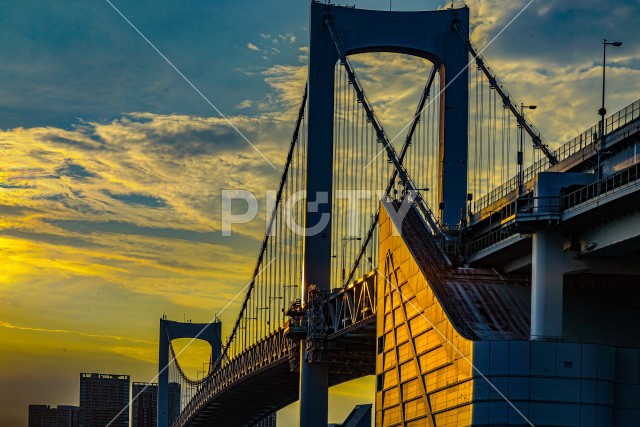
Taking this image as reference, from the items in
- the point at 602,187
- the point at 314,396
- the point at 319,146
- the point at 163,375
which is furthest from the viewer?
the point at 163,375

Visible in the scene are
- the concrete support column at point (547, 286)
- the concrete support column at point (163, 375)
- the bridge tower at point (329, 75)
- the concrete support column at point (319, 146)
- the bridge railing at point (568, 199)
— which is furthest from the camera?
the concrete support column at point (163, 375)

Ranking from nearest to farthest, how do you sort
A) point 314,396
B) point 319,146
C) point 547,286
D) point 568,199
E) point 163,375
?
point 568,199
point 547,286
point 319,146
point 314,396
point 163,375

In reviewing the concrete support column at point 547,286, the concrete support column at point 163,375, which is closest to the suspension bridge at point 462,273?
the concrete support column at point 547,286

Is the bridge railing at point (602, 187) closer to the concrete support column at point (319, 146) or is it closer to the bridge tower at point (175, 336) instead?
the concrete support column at point (319, 146)

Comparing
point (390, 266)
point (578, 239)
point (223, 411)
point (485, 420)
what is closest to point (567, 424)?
point (485, 420)

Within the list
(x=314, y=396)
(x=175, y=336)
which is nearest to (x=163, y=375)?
(x=175, y=336)

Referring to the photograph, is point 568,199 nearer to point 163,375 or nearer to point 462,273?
point 462,273

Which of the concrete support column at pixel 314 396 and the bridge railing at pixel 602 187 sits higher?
the bridge railing at pixel 602 187

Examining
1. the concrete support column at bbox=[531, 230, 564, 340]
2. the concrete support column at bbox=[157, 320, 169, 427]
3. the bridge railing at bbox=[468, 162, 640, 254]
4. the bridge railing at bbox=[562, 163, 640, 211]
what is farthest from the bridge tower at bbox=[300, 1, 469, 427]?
the concrete support column at bbox=[157, 320, 169, 427]
